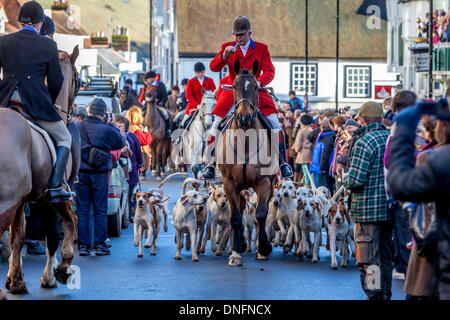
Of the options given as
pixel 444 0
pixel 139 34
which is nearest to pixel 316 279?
pixel 444 0

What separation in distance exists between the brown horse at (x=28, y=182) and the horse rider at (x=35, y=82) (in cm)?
25

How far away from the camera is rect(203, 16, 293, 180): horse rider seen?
14.4 meters

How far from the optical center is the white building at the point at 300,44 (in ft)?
214

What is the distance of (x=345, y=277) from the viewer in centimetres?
1249

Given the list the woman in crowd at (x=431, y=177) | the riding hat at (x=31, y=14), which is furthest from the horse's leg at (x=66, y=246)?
the woman in crowd at (x=431, y=177)

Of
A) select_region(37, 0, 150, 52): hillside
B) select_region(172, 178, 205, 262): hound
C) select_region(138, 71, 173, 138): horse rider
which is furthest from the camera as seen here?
select_region(37, 0, 150, 52): hillside

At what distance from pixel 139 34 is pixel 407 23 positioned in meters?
143

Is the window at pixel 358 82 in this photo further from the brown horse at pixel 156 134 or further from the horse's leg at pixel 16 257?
the horse's leg at pixel 16 257

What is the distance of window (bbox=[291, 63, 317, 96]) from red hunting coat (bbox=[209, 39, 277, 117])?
5016 centimetres

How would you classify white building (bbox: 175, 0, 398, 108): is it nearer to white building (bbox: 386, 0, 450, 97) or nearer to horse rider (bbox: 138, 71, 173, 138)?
white building (bbox: 386, 0, 450, 97)

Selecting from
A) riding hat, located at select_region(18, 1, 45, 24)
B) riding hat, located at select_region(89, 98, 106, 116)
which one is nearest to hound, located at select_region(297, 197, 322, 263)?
riding hat, located at select_region(89, 98, 106, 116)

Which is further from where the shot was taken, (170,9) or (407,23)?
(170,9)

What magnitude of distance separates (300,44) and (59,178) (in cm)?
5682
